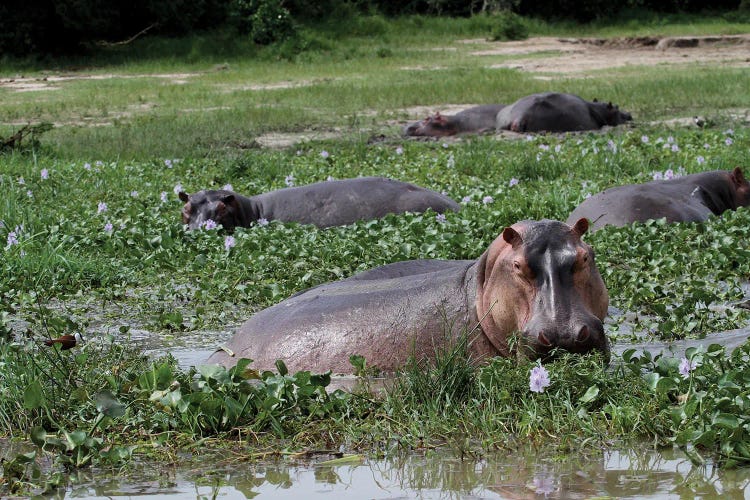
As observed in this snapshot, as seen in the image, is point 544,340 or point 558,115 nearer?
point 544,340

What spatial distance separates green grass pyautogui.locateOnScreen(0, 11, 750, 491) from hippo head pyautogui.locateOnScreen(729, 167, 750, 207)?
100 centimetres

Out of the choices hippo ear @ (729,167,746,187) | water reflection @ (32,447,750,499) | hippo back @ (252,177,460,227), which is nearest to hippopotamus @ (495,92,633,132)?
hippo back @ (252,177,460,227)

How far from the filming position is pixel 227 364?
5148mm

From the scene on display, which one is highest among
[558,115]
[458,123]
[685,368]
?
[685,368]

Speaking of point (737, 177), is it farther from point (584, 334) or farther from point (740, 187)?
point (584, 334)

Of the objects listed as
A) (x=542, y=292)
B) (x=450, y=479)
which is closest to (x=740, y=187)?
(x=542, y=292)

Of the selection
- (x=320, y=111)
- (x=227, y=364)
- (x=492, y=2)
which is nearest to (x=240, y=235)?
(x=227, y=364)

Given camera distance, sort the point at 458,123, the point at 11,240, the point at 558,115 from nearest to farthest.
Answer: the point at 11,240 < the point at 558,115 < the point at 458,123

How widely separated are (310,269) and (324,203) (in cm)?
256

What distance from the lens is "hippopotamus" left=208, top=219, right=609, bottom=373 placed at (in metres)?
4.41

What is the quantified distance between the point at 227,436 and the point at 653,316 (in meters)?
2.69

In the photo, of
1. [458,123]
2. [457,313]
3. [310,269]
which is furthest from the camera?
[458,123]

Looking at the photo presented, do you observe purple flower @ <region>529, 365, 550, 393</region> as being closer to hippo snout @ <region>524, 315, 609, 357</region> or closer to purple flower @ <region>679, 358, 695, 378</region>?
hippo snout @ <region>524, 315, 609, 357</region>

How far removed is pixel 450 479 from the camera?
354cm
